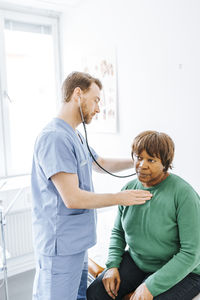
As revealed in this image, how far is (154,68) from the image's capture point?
179 cm

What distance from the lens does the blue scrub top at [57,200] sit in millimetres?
1132

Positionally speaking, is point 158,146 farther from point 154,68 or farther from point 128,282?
point 154,68

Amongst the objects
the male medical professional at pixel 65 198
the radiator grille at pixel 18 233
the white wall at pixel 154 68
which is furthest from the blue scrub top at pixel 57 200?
the radiator grille at pixel 18 233

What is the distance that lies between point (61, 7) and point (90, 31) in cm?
45

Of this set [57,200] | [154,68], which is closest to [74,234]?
[57,200]

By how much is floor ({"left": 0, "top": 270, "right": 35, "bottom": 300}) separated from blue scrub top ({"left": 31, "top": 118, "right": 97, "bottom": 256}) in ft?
3.62

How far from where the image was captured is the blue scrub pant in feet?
3.84

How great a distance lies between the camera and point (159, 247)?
114cm

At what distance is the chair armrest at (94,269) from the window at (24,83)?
1.52m

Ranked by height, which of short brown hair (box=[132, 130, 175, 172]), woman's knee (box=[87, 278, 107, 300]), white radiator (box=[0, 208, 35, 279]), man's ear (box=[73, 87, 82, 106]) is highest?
man's ear (box=[73, 87, 82, 106])

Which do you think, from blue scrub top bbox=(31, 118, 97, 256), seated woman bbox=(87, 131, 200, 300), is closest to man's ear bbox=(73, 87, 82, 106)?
blue scrub top bbox=(31, 118, 97, 256)

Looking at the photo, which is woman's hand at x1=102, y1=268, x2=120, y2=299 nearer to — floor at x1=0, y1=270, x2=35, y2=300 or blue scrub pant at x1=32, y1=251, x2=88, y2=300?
blue scrub pant at x1=32, y1=251, x2=88, y2=300

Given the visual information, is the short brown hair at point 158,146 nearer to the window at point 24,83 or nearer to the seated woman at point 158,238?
the seated woman at point 158,238

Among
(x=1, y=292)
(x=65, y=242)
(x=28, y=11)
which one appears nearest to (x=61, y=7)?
(x=28, y=11)
